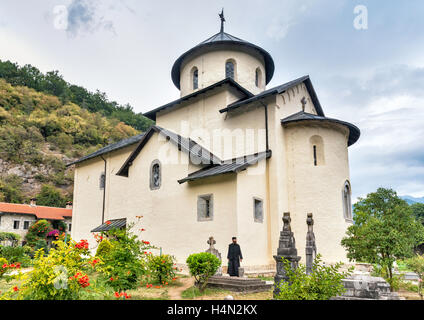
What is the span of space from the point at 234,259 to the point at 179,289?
7.21ft

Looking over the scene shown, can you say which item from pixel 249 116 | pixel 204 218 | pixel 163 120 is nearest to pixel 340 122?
pixel 249 116

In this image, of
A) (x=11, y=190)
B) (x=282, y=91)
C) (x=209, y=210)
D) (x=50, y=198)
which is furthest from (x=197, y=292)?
(x=11, y=190)

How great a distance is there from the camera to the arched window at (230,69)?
1805 centimetres

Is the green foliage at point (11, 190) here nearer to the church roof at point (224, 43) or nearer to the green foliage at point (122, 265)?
the church roof at point (224, 43)

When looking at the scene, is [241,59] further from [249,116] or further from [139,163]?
[139,163]

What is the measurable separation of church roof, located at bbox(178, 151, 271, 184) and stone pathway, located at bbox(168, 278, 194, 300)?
384 centimetres

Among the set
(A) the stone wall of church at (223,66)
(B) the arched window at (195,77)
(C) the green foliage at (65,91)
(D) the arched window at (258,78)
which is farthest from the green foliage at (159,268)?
(C) the green foliage at (65,91)

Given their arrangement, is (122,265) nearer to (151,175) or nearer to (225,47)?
(151,175)

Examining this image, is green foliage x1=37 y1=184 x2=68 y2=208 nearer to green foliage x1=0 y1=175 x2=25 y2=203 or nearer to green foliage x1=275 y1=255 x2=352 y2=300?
green foliage x1=0 y1=175 x2=25 y2=203

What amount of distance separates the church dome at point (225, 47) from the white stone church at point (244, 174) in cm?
24

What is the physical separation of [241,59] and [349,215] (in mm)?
9830

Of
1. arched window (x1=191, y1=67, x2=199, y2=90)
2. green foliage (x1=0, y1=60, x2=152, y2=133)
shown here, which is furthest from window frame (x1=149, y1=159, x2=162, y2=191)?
green foliage (x1=0, y1=60, x2=152, y2=133)

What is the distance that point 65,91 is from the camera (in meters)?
62.0

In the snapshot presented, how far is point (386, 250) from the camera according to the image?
9.07 m
